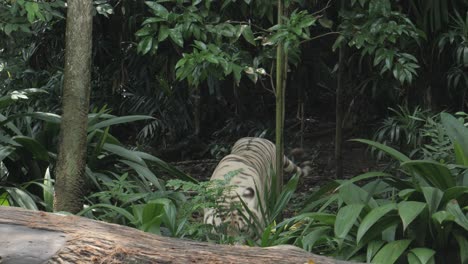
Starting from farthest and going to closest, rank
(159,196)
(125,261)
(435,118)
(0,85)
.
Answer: (0,85)
(435,118)
(159,196)
(125,261)

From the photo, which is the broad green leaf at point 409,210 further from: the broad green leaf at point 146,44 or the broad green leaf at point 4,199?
the broad green leaf at point 4,199

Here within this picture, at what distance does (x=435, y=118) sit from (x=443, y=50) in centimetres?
129

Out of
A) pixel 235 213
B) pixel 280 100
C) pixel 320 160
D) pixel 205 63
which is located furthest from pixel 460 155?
pixel 320 160

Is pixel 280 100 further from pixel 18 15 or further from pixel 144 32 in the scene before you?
pixel 18 15

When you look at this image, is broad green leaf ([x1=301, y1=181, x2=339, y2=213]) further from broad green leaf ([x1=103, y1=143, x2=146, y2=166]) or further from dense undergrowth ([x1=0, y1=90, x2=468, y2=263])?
broad green leaf ([x1=103, y1=143, x2=146, y2=166])

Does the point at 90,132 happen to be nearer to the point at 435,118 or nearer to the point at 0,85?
the point at 435,118

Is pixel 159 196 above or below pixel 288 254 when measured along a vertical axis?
below

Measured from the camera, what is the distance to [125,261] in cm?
244

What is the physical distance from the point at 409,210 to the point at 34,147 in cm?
259

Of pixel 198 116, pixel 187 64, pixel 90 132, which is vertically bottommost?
pixel 198 116

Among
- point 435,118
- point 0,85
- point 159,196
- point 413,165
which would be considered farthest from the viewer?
point 0,85

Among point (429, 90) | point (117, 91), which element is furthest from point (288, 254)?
point (117, 91)

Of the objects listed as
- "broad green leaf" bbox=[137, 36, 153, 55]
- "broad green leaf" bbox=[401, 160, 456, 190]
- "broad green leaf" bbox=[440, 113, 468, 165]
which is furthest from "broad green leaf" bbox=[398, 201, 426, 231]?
"broad green leaf" bbox=[137, 36, 153, 55]

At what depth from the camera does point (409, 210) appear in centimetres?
354
